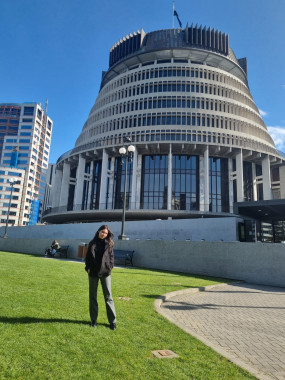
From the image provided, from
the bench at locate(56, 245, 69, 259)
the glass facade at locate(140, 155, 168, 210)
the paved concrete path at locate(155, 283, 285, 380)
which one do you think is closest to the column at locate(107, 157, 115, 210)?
the glass facade at locate(140, 155, 168, 210)

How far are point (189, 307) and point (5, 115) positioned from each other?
139 m

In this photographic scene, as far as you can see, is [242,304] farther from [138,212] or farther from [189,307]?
[138,212]

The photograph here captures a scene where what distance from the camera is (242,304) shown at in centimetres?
842

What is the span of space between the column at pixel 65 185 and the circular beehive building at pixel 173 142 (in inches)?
7.6

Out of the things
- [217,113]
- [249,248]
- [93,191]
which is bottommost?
[249,248]

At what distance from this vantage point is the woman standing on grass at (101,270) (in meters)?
5.02

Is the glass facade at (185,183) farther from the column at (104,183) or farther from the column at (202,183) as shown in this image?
the column at (104,183)

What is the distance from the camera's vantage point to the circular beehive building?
42.3 metres

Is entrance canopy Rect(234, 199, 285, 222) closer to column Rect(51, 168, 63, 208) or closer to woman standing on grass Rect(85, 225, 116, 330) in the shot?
woman standing on grass Rect(85, 225, 116, 330)

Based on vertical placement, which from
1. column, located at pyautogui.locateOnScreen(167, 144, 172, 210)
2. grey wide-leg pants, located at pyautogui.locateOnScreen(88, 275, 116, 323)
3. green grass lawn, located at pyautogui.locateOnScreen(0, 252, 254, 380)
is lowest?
green grass lawn, located at pyautogui.locateOnScreen(0, 252, 254, 380)

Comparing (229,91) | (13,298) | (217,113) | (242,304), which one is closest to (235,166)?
(217,113)

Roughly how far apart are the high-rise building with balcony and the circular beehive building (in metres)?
61.1

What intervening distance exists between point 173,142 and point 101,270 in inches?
1483

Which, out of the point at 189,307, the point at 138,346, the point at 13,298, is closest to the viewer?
the point at 138,346
